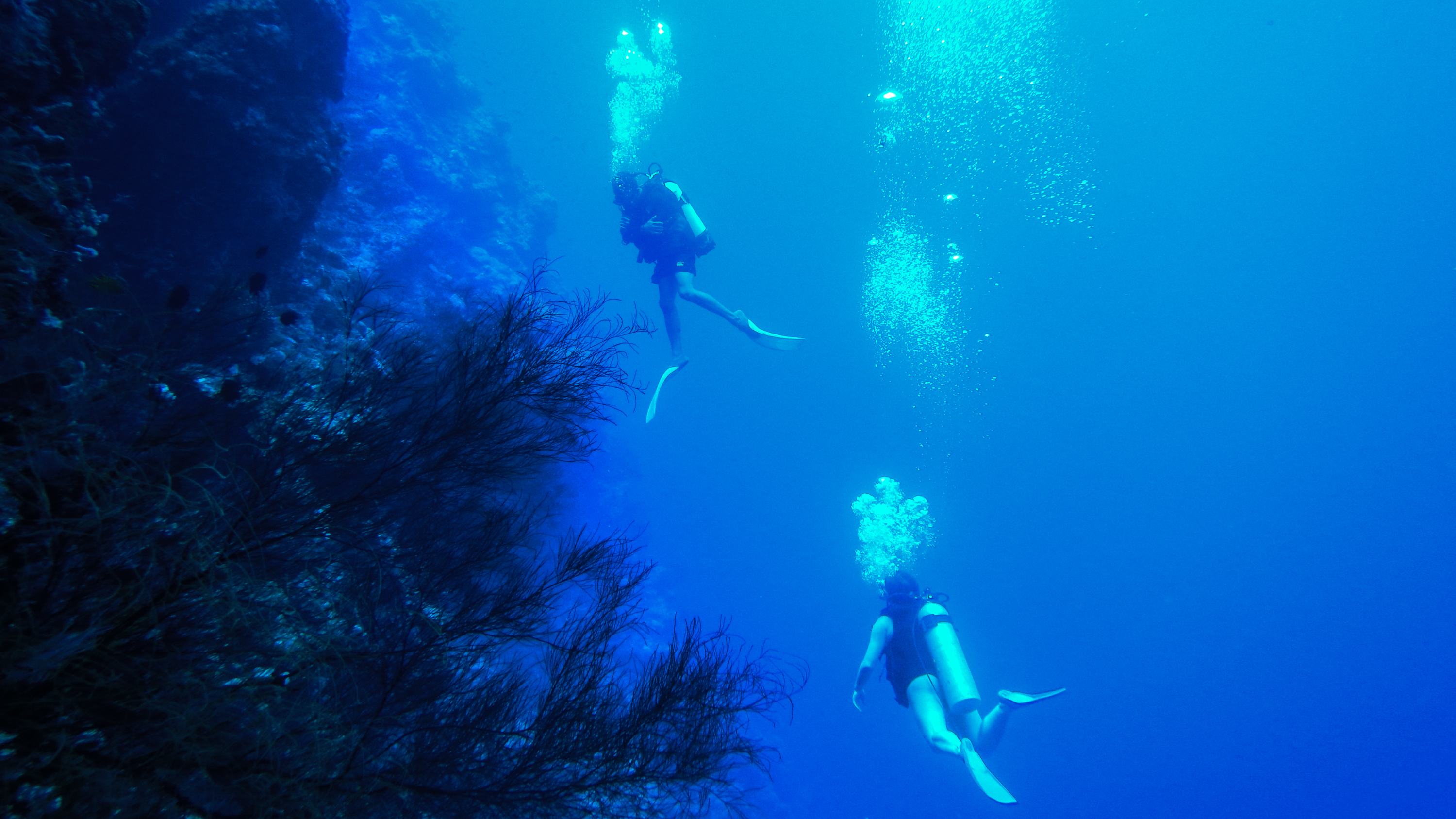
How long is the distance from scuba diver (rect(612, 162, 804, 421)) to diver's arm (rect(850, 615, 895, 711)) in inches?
216

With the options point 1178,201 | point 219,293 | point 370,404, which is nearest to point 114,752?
point 370,404

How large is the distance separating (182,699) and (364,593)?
1339 mm

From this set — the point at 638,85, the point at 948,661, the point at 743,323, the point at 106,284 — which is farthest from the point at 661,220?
the point at 638,85

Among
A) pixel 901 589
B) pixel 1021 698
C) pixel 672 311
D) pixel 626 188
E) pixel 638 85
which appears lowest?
pixel 1021 698

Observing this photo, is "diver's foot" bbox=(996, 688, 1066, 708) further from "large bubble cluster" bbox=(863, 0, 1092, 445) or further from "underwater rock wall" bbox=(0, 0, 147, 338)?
"large bubble cluster" bbox=(863, 0, 1092, 445)

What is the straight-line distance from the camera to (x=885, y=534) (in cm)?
2570

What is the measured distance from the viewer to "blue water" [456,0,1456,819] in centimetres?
3278

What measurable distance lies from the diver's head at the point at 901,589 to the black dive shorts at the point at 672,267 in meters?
7.06

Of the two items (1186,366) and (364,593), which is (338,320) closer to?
(364,593)

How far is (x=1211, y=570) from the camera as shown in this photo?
1699 inches

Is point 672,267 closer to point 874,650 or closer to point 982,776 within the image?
point 874,650

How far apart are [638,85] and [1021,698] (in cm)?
4146

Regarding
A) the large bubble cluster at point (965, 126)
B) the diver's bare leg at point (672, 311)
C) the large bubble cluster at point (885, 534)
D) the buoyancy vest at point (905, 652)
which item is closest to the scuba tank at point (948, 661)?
the buoyancy vest at point (905, 652)

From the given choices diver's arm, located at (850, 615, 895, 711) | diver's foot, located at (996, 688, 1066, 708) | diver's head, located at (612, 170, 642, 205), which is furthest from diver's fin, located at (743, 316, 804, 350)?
diver's foot, located at (996, 688, 1066, 708)
